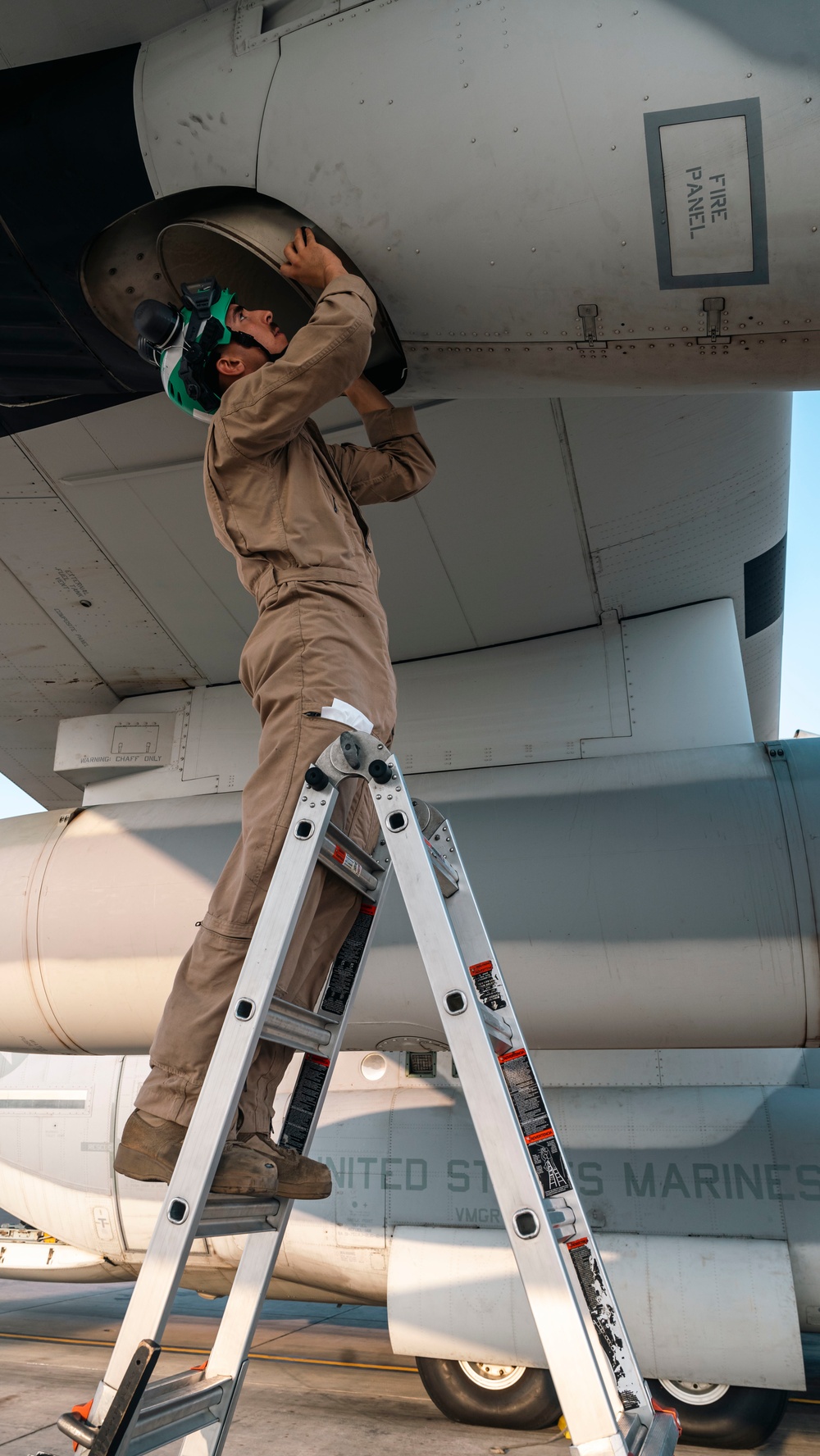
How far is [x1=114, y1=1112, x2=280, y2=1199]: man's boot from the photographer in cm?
170

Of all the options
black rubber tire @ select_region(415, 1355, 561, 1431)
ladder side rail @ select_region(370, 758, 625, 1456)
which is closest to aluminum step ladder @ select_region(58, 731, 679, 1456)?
ladder side rail @ select_region(370, 758, 625, 1456)

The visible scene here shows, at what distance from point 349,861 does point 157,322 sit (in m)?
1.43

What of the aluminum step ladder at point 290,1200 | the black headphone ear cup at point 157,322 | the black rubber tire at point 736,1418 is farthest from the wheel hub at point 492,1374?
the black headphone ear cup at point 157,322

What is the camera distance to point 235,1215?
178 cm

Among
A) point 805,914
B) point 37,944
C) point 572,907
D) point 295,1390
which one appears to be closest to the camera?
point 805,914

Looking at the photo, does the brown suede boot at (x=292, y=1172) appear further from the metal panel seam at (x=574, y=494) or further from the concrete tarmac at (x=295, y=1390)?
the metal panel seam at (x=574, y=494)

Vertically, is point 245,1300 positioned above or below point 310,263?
below

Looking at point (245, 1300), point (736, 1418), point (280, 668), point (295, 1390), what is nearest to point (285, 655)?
point (280, 668)

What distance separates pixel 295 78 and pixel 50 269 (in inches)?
36.8

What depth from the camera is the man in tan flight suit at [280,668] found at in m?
1.83

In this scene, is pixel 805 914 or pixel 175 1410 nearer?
pixel 175 1410

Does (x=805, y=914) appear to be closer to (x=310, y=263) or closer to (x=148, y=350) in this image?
(x=310, y=263)

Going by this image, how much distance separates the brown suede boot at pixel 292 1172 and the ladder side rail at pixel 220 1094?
184 mm

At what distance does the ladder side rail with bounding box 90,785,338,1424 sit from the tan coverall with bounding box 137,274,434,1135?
0.11 meters
